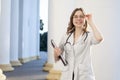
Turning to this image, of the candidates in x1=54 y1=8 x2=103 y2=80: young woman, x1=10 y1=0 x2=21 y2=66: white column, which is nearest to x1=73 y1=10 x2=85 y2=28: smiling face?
x1=54 y1=8 x2=103 y2=80: young woman

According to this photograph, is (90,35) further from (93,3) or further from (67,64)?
(93,3)

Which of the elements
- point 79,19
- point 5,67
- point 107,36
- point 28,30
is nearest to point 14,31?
point 5,67

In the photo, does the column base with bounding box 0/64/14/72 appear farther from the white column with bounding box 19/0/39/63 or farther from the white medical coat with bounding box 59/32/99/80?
the white medical coat with bounding box 59/32/99/80

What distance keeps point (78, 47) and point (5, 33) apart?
33.2 ft

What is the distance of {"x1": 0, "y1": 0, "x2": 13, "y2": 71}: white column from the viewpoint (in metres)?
13.5

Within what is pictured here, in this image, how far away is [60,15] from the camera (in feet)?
33.4

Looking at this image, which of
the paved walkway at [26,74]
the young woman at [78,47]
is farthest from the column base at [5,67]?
the young woman at [78,47]

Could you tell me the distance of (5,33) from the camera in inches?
542

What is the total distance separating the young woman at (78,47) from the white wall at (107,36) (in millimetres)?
2681

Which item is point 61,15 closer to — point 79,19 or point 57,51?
point 79,19

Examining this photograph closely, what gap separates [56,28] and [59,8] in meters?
0.63

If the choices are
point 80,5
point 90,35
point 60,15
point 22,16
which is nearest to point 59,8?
point 60,15

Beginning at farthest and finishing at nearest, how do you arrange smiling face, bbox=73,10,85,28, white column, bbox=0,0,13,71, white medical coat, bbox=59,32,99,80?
white column, bbox=0,0,13,71, smiling face, bbox=73,10,85,28, white medical coat, bbox=59,32,99,80

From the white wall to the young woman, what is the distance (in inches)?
106
